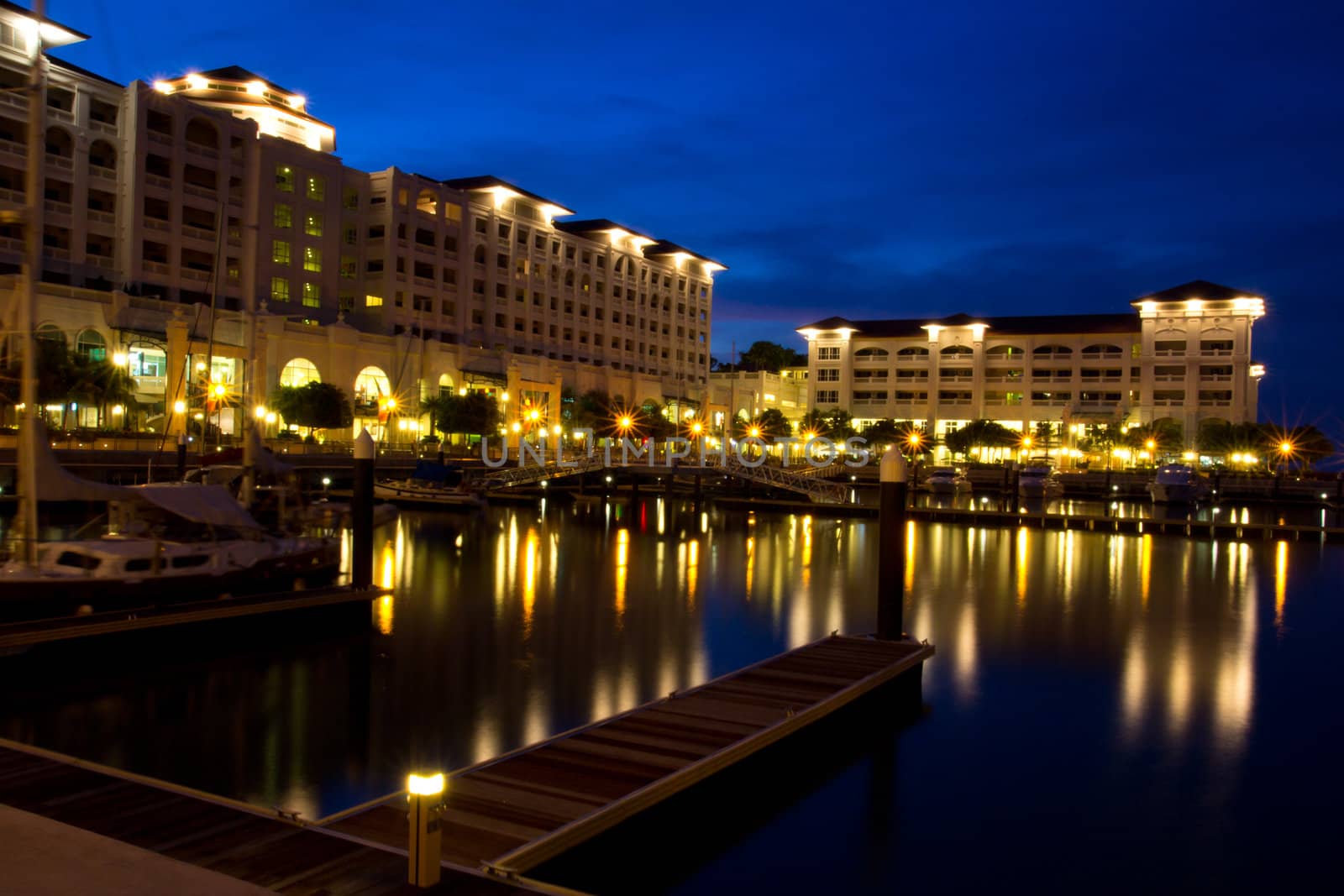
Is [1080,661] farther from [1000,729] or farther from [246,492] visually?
[246,492]

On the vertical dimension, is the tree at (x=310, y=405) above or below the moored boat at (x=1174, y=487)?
above

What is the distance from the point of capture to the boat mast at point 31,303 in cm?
1723

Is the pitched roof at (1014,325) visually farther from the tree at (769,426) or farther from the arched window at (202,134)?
the arched window at (202,134)

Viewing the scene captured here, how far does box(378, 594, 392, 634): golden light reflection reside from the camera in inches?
914

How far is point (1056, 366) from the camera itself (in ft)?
347

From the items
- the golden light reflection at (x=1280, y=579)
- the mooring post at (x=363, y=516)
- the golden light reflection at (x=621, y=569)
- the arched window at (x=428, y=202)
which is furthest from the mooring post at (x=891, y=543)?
the arched window at (x=428, y=202)

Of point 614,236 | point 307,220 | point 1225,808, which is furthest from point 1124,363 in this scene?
point 1225,808

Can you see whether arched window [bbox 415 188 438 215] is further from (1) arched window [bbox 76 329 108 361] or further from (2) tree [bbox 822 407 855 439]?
(2) tree [bbox 822 407 855 439]

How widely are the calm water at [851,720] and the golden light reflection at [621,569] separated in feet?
0.80

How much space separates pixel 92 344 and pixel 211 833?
52.8 metres

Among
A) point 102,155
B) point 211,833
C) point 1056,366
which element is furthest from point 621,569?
point 1056,366

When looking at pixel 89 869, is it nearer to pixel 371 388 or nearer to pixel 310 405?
pixel 310 405

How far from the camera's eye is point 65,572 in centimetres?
1862

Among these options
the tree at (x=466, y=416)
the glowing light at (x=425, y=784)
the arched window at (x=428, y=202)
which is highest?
the arched window at (x=428, y=202)
